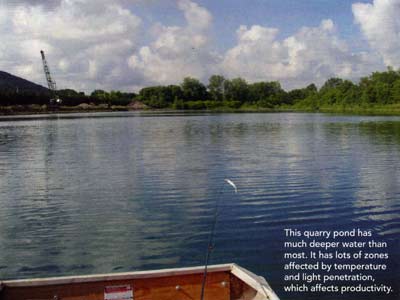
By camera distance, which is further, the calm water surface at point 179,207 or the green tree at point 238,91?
the green tree at point 238,91

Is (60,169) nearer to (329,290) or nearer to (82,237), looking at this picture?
(82,237)

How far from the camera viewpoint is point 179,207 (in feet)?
52.5

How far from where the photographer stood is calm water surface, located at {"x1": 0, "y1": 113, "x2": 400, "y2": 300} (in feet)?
37.1

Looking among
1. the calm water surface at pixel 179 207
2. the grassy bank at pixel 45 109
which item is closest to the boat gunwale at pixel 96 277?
the calm water surface at pixel 179 207

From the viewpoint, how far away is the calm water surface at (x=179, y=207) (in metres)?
11.3

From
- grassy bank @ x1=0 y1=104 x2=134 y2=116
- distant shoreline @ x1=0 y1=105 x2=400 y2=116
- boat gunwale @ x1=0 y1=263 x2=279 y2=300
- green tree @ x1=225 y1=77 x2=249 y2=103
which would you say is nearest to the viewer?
boat gunwale @ x1=0 y1=263 x2=279 y2=300

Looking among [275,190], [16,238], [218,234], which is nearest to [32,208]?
[16,238]

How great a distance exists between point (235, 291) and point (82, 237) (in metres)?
7.00

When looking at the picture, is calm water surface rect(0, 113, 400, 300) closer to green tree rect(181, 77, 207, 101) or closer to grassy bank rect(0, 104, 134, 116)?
grassy bank rect(0, 104, 134, 116)

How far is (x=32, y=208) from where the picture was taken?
1659 cm

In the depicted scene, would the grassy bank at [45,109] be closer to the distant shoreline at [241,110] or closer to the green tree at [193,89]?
the distant shoreline at [241,110]

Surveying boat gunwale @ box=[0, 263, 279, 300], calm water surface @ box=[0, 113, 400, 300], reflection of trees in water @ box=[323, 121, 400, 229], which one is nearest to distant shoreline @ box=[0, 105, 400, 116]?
reflection of trees in water @ box=[323, 121, 400, 229]

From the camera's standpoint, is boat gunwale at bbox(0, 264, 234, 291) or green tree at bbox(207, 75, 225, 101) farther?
green tree at bbox(207, 75, 225, 101)

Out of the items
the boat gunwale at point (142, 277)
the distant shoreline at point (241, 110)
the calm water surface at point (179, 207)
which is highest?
the distant shoreline at point (241, 110)
